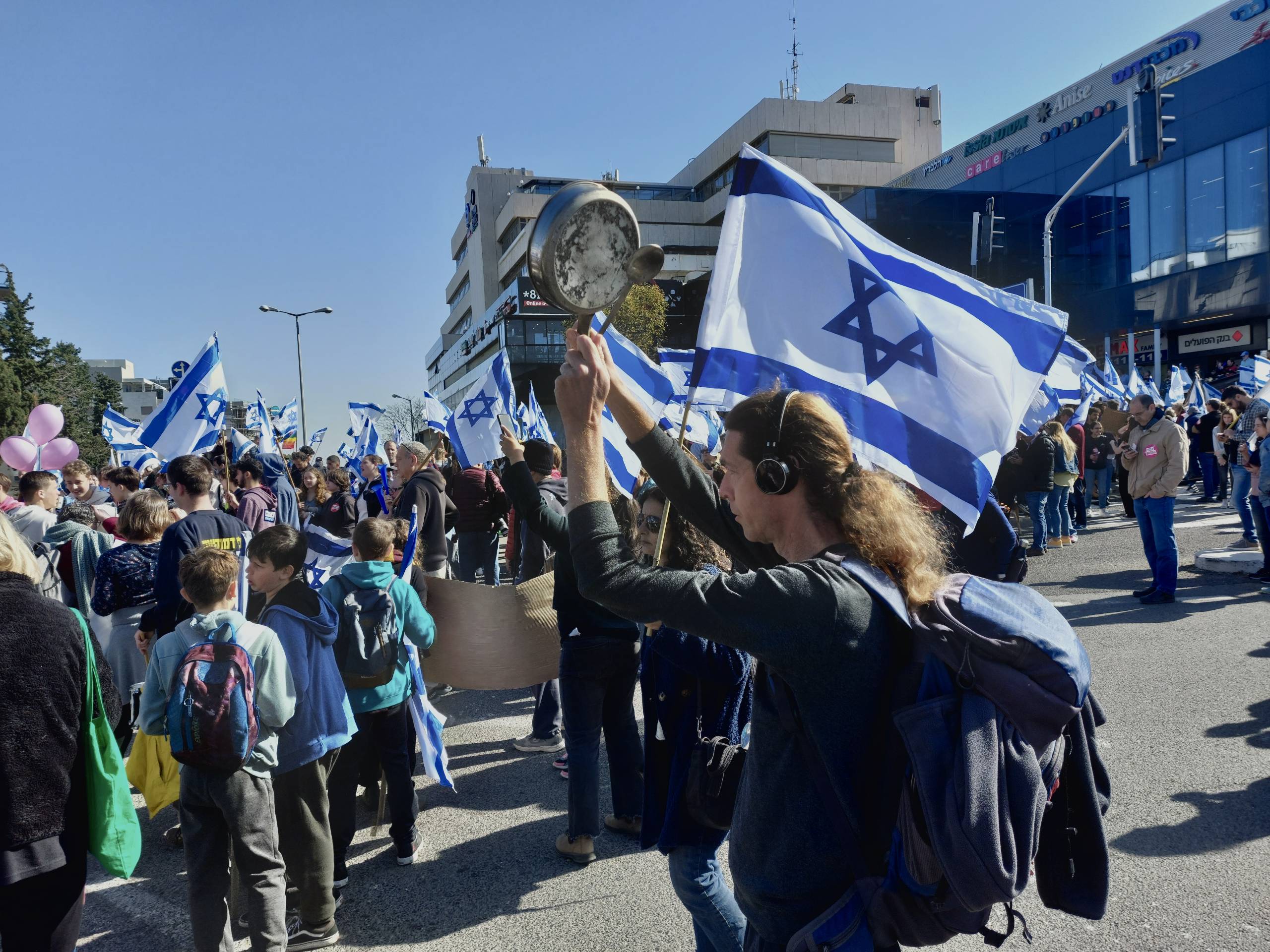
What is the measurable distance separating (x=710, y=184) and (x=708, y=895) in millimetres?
65204

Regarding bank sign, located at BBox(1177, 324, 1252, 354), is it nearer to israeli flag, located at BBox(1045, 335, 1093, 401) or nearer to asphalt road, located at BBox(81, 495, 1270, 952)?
israeli flag, located at BBox(1045, 335, 1093, 401)

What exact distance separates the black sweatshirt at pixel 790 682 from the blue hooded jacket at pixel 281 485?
7452mm

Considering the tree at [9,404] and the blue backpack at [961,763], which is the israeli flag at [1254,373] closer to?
the blue backpack at [961,763]

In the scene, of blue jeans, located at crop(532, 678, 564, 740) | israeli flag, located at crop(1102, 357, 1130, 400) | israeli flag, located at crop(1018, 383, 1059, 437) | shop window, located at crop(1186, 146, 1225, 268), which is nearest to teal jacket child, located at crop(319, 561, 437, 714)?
blue jeans, located at crop(532, 678, 564, 740)

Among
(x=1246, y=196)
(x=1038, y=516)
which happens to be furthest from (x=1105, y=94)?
(x=1038, y=516)

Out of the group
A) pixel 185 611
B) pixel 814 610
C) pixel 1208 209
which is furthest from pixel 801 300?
pixel 1208 209

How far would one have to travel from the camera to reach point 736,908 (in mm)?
2691

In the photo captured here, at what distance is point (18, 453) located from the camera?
870 centimetres

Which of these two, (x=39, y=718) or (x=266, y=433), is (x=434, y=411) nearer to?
(x=266, y=433)

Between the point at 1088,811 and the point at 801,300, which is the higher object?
the point at 801,300

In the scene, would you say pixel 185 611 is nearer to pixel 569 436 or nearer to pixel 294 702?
pixel 294 702

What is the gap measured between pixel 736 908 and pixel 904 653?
1.49 m

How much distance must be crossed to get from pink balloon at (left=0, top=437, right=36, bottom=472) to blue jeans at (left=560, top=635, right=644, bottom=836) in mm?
7311

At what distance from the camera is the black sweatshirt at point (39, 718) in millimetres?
2494
